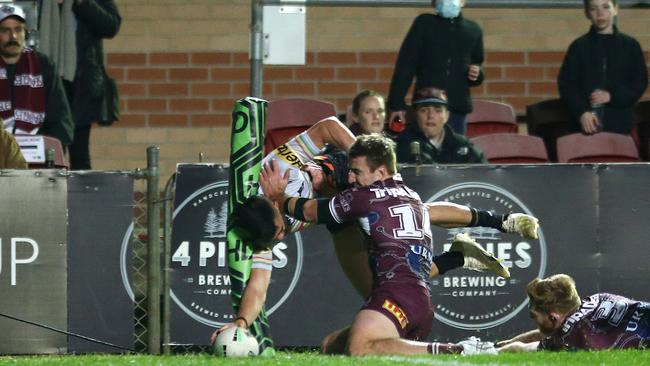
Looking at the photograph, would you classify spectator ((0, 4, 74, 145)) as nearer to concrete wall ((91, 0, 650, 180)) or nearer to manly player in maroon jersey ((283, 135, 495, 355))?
concrete wall ((91, 0, 650, 180))

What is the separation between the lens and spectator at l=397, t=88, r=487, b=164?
1111 centimetres

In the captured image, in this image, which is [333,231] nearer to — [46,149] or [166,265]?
[166,265]

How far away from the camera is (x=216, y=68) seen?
46.3 ft

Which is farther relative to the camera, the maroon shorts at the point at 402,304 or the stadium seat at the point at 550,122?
the stadium seat at the point at 550,122

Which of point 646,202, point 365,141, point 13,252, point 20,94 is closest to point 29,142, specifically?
point 20,94

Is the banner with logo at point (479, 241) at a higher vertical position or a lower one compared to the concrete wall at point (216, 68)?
lower

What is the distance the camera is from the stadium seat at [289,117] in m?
12.0

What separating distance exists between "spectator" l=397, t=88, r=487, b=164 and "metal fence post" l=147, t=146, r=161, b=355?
1866 mm

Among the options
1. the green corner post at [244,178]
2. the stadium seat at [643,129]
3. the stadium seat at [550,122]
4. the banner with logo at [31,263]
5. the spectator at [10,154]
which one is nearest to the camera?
the green corner post at [244,178]

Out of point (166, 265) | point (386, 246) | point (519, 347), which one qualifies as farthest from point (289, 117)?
point (519, 347)

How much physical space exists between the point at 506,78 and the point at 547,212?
3.86 metres

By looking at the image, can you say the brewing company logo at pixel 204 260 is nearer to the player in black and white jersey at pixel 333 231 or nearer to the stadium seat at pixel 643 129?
the player in black and white jersey at pixel 333 231

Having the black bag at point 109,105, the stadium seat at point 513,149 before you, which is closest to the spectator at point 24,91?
the black bag at point 109,105

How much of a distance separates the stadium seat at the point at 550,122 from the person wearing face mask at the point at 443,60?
0.73 metres
